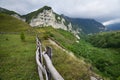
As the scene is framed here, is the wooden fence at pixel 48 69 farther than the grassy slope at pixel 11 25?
No

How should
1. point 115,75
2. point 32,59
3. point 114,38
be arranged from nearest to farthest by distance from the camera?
point 32,59 < point 115,75 < point 114,38

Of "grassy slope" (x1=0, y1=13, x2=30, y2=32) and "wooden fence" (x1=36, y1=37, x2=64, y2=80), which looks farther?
"grassy slope" (x1=0, y1=13, x2=30, y2=32)

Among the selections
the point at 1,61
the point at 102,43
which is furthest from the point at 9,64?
the point at 102,43

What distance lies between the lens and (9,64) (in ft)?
76.7

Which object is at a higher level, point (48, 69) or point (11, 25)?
point (48, 69)

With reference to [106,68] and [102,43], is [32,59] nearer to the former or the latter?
[106,68]

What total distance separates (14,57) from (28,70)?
5944 millimetres

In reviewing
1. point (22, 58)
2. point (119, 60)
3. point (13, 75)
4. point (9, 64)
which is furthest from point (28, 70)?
point (119, 60)

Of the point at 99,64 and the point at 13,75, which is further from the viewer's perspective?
the point at 99,64

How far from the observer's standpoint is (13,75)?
19.6m

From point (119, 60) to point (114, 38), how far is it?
6577cm

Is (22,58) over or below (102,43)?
over

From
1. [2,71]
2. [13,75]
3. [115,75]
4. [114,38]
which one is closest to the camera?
[13,75]

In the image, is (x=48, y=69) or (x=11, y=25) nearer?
(x=48, y=69)
